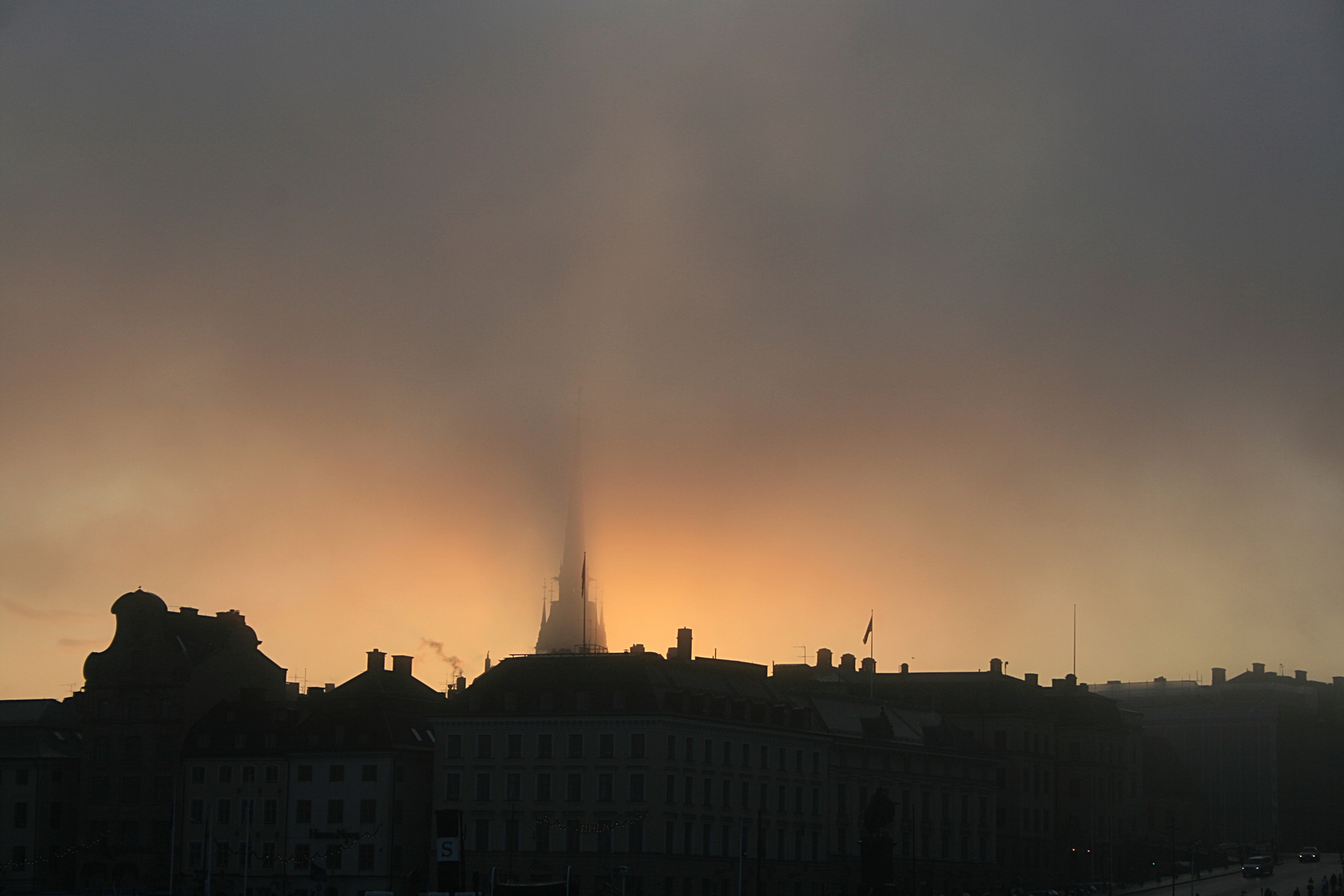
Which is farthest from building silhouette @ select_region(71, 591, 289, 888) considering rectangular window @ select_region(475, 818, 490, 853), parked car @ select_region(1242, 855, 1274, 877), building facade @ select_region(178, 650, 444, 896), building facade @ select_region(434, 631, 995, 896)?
parked car @ select_region(1242, 855, 1274, 877)

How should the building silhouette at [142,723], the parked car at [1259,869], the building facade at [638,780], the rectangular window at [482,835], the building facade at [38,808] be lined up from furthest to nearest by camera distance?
the parked car at [1259,869] → the building facade at [38,808] → the building silhouette at [142,723] → the rectangular window at [482,835] → the building facade at [638,780]

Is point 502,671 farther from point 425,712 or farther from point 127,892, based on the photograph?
point 127,892

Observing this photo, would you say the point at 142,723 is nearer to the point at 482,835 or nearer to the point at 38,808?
the point at 38,808

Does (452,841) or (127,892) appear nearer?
(452,841)

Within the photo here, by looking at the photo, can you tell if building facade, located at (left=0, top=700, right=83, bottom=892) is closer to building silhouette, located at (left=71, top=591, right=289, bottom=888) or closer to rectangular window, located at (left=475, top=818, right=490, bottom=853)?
building silhouette, located at (left=71, top=591, right=289, bottom=888)

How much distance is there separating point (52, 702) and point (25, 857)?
2032 centimetres

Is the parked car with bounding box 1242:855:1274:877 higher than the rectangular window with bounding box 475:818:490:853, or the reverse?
the rectangular window with bounding box 475:818:490:853

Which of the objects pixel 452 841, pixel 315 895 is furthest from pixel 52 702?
pixel 452 841

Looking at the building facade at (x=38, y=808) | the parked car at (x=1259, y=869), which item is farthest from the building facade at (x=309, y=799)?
the parked car at (x=1259, y=869)

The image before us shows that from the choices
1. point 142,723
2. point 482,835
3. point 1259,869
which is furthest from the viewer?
point 1259,869

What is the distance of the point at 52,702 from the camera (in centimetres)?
17375

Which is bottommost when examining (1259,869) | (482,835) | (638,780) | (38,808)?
(1259,869)

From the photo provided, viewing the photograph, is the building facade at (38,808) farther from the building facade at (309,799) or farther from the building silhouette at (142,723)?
the building facade at (309,799)

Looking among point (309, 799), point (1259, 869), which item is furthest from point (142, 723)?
point (1259, 869)
